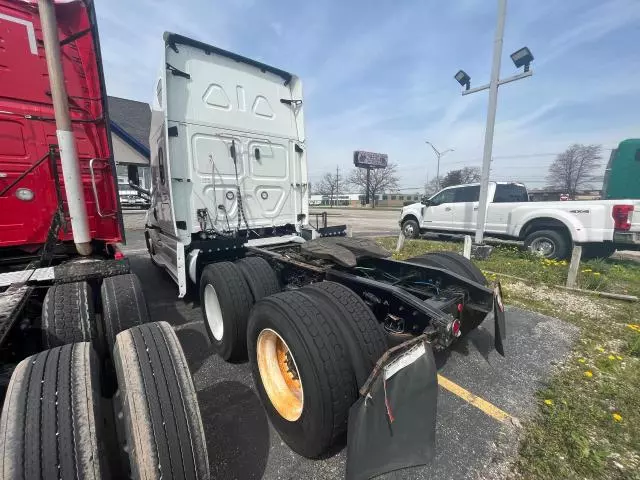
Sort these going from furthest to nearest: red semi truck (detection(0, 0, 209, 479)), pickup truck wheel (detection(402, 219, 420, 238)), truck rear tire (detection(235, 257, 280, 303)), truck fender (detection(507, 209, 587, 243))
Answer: pickup truck wheel (detection(402, 219, 420, 238)) < truck fender (detection(507, 209, 587, 243)) < truck rear tire (detection(235, 257, 280, 303)) < red semi truck (detection(0, 0, 209, 479))

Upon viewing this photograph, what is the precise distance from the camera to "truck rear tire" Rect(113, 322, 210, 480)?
127 centimetres

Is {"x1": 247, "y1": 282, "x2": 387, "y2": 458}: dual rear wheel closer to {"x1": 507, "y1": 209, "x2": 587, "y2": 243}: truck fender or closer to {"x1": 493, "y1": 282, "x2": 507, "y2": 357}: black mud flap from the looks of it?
{"x1": 493, "y1": 282, "x2": 507, "y2": 357}: black mud flap

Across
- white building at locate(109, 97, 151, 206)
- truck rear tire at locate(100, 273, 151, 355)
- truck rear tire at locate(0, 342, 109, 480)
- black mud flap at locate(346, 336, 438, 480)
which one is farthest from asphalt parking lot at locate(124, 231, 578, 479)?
white building at locate(109, 97, 151, 206)

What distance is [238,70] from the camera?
14.0 feet

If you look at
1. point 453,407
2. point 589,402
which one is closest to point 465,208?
point 589,402

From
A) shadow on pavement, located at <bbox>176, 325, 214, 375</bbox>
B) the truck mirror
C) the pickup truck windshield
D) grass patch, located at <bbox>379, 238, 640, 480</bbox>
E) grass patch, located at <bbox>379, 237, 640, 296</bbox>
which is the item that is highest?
the truck mirror

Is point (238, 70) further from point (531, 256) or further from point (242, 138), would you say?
point (531, 256)

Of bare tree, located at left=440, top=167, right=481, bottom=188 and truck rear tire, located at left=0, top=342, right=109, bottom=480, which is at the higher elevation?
bare tree, located at left=440, top=167, right=481, bottom=188

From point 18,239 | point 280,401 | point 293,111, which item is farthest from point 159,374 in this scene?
point 293,111

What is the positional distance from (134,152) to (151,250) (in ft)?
12.6

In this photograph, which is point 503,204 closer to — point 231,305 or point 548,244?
point 548,244

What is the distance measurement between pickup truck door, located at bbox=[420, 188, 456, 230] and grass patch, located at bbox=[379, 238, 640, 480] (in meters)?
5.06

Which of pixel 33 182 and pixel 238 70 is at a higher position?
pixel 238 70

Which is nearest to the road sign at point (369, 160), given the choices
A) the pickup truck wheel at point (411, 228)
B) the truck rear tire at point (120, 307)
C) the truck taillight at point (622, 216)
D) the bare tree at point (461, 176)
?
the bare tree at point (461, 176)
